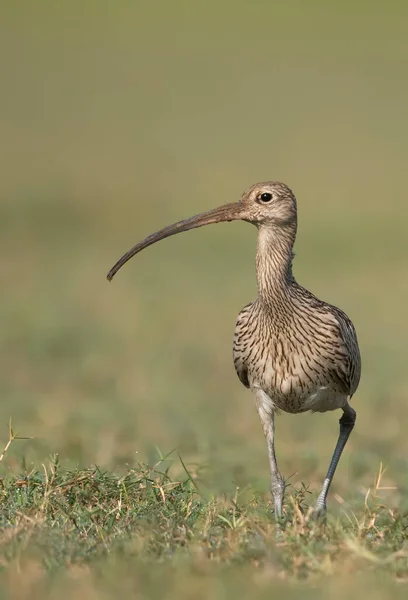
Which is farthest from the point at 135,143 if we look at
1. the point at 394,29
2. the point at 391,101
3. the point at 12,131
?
→ the point at 394,29

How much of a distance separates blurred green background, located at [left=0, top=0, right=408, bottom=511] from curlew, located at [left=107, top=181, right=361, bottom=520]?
5.13 feet

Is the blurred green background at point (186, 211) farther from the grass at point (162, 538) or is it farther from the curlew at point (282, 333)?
the grass at point (162, 538)

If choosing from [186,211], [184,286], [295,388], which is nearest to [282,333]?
[295,388]

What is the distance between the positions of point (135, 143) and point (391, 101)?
8.37 metres

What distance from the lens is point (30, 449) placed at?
10.2 meters

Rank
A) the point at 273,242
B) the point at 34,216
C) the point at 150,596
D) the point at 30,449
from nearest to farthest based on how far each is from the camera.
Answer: the point at 150,596 → the point at 273,242 → the point at 30,449 → the point at 34,216

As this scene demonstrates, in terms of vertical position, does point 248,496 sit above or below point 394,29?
below

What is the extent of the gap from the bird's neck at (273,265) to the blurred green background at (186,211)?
1.91m

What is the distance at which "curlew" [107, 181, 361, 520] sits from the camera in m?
7.55

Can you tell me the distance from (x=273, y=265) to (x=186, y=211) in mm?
18553

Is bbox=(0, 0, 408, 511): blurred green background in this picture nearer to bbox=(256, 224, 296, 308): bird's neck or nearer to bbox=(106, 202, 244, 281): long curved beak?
bbox=(256, 224, 296, 308): bird's neck

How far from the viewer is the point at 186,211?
26.1 m

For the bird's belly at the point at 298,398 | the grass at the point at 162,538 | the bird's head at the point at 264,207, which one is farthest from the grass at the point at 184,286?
the bird's head at the point at 264,207

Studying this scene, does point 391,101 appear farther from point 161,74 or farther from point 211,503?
point 211,503
